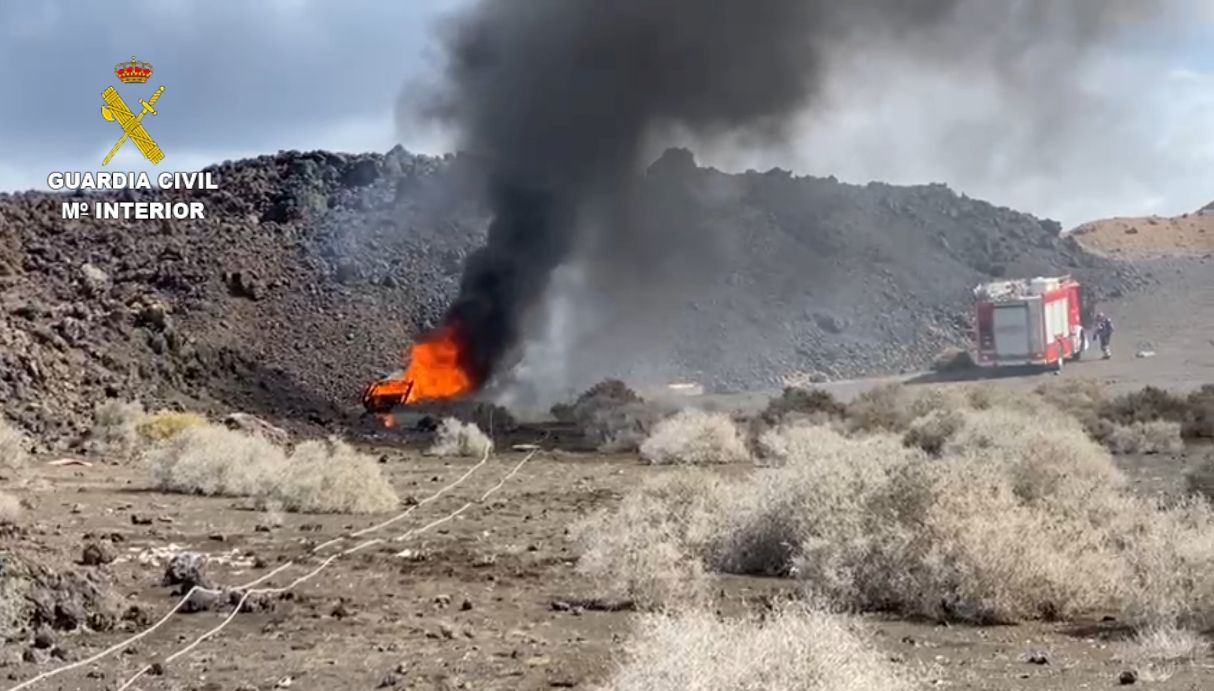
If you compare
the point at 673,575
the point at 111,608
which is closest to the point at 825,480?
the point at 673,575

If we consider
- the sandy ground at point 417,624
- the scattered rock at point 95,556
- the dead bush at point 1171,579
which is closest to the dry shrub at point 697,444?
the sandy ground at point 417,624

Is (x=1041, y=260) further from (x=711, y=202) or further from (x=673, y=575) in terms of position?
(x=673, y=575)

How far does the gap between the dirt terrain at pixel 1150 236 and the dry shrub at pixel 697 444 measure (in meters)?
75.6

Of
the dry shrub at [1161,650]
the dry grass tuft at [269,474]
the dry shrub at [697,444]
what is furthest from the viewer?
the dry shrub at [697,444]

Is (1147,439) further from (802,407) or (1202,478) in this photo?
(802,407)

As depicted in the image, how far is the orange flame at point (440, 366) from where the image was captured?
4519 cm

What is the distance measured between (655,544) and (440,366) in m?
35.1

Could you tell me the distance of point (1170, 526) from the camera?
11078 mm

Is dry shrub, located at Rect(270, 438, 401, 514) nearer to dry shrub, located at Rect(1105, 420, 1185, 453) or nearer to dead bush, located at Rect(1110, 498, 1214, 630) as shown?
dead bush, located at Rect(1110, 498, 1214, 630)

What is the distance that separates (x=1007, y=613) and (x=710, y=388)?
46200 millimetres

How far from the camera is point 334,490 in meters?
19.7

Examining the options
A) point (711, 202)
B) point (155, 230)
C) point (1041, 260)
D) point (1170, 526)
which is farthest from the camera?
point (1041, 260)

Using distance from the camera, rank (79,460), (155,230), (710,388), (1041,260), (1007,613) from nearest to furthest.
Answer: (1007,613), (79,460), (710,388), (155,230), (1041,260)

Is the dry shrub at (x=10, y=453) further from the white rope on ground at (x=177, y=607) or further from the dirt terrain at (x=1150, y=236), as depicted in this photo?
the dirt terrain at (x=1150, y=236)
